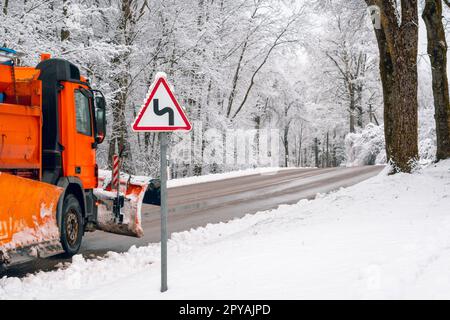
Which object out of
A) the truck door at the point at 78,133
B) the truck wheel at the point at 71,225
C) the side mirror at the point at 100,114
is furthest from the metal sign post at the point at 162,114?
the side mirror at the point at 100,114

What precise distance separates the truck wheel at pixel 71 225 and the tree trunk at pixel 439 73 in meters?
9.68

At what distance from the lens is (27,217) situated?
6609 millimetres

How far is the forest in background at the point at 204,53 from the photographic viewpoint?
15789mm

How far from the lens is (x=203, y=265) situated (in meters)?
6.11

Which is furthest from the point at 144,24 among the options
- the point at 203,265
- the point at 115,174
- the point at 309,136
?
the point at 309,136

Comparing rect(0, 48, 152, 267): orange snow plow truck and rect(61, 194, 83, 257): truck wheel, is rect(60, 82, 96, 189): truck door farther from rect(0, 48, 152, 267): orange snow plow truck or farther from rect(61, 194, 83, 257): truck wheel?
rect(61, 194, 83, 257): truck wheel

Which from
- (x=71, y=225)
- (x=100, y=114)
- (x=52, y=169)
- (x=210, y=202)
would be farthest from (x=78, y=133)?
(x=210, y=202)

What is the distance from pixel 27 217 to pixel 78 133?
88.1 inches

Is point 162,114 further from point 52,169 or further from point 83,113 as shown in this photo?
point 83,113

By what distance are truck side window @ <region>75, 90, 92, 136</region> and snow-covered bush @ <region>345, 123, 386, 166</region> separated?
93.4 ft

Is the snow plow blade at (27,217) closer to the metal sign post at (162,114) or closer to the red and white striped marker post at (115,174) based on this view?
the red and white striped marker post at (115,174)
